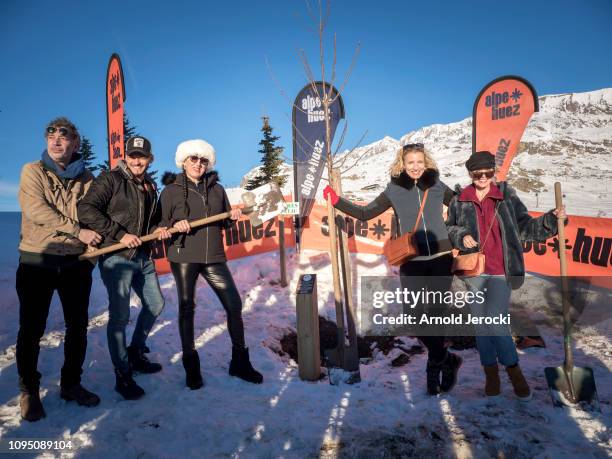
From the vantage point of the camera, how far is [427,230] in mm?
3119

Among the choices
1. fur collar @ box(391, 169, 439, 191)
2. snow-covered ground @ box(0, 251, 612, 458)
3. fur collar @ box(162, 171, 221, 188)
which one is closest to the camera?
snow-covered ground @ box(0, 251, 612, 458)

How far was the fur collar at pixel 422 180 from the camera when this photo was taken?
3.22 m

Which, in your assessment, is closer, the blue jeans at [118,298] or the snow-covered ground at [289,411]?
the snow-covered ground at [289,411]

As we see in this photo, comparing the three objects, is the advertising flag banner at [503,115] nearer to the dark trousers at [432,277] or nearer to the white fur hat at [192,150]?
the dark trousers at [432,277]

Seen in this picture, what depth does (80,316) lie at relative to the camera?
2.90 meters

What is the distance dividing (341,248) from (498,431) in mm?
2452

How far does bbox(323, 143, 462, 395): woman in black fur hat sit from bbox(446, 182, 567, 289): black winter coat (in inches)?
5.9

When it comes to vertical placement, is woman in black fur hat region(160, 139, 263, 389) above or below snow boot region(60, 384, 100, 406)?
above

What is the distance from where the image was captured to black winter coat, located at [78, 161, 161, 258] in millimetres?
2898

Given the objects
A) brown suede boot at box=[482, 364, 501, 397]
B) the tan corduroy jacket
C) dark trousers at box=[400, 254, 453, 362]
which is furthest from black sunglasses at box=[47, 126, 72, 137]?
brown suede boot at box=[482, 364, 501, 397]

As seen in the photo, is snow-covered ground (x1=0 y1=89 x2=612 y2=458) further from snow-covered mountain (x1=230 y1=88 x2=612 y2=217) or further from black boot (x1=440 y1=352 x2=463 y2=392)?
snow-covered mountain (x1=230 y1=88 x2=612 y2=217)

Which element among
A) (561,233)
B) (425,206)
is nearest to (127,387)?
(425,206)

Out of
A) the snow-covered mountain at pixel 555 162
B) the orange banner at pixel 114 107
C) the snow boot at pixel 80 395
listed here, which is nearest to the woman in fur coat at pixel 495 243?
the snow boot at pixel 80 395

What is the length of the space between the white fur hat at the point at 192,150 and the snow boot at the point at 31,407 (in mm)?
2267
